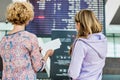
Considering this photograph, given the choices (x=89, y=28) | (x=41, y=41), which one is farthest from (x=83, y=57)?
(x=41, y=41)

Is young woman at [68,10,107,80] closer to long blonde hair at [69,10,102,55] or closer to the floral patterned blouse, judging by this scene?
long blonde hair at [69,10,102,55]

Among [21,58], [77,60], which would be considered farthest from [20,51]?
[77,60]

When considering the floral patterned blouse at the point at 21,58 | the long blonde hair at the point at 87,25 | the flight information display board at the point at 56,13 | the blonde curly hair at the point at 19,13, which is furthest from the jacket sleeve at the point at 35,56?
the flight information display board at the point at 56,13

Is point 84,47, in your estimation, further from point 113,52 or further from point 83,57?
point 113,52

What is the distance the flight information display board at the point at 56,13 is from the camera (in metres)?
2.77

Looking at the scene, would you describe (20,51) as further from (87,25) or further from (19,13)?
(87,25)

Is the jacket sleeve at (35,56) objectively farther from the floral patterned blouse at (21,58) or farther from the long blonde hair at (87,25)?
the long blonde hair at (87,25)

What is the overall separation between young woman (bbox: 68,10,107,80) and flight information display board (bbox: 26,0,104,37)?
29.0 inches

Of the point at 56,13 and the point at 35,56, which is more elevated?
the point at 56,13

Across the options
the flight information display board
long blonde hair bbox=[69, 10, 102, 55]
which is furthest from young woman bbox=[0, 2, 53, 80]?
the flight information display board

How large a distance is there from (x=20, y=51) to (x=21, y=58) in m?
0.05

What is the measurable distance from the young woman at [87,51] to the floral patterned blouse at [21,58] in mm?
238

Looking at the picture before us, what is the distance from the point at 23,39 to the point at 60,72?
2.83 feet

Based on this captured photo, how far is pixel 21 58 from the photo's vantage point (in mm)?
1890
